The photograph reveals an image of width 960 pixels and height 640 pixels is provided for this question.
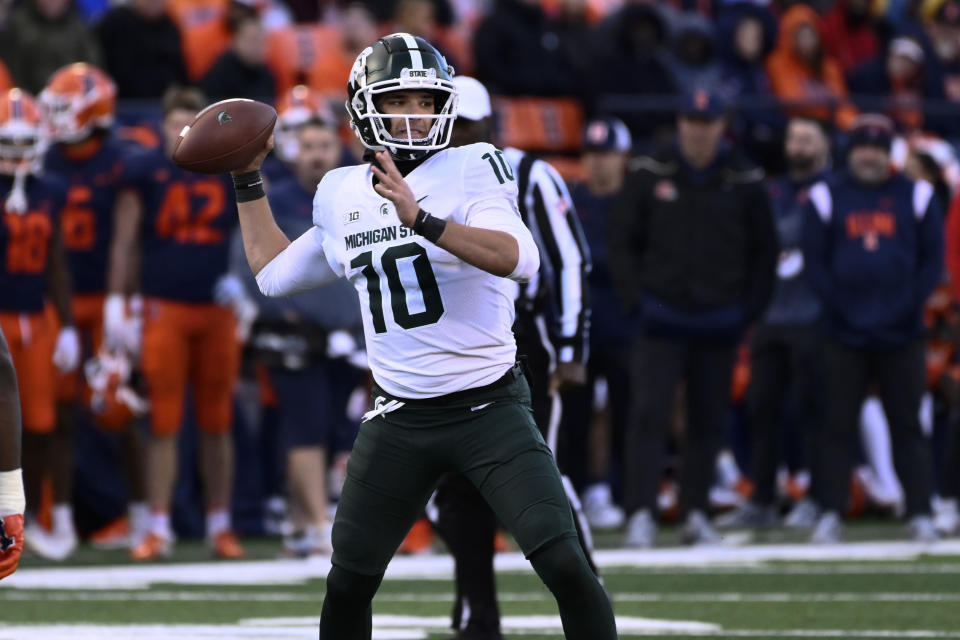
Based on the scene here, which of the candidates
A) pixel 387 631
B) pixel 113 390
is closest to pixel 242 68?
pixel 113 390

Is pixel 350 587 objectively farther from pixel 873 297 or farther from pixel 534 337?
pixel 873 297

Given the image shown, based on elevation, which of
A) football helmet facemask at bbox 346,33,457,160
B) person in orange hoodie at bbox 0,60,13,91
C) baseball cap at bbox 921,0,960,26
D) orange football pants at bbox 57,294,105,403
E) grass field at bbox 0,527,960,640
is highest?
football helmet facemask at bbox 346,33,457,160

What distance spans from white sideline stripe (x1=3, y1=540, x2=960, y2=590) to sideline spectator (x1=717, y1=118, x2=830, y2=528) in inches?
44.1

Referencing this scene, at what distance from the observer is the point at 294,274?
16.4ft

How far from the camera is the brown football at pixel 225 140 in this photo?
16.4 ft

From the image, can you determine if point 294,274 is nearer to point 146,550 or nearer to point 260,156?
point 260,156

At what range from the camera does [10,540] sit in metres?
4.46

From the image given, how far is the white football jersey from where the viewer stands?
4.72m

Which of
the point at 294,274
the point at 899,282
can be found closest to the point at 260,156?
the point at 294,274

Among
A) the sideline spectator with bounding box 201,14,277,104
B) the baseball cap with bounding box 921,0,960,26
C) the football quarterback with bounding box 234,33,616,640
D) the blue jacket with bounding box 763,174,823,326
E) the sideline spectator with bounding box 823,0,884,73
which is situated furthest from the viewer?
the sideline spectator with bounding box 823,0,884,73

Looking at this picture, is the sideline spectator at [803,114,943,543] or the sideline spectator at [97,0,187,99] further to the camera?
the sideline spectator at [97,0,187,99]

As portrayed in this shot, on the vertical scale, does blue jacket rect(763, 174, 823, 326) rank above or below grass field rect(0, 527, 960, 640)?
above

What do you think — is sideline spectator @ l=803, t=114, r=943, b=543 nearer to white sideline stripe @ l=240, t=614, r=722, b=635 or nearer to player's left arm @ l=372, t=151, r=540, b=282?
white sideline stripe @ l=240, t=614, r=722, b=635

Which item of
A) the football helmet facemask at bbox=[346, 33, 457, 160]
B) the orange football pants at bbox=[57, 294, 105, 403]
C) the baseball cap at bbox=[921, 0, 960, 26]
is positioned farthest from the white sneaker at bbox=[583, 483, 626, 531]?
the football helmet facemask at bbox=[346, 33, 457, 160]
